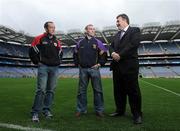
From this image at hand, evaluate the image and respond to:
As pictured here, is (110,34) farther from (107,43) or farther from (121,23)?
(121,23)

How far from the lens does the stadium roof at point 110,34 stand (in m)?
59.5

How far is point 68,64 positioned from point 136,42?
72.4 metres

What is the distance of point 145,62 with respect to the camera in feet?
236

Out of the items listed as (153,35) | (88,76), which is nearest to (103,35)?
(153,35)

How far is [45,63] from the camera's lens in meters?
6.18

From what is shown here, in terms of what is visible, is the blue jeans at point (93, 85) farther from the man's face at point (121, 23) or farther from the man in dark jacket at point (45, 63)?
the man's face at point (121, 23)

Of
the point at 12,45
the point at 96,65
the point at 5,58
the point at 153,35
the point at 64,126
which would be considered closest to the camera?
the point at 64,126

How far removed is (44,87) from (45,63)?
50 centimetres

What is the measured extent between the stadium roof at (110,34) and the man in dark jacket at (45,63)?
2101 inches

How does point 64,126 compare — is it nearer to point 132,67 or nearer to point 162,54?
point 132,67

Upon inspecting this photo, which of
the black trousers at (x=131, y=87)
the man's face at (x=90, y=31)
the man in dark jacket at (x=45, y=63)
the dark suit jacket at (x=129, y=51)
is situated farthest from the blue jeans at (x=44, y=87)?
the dark suit jacket at (x=129, y=51)

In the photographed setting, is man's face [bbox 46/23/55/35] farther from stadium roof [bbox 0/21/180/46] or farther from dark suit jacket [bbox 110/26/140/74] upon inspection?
stadium roof [bbox 0/21/180/46]

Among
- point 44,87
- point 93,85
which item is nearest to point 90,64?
point 93,85

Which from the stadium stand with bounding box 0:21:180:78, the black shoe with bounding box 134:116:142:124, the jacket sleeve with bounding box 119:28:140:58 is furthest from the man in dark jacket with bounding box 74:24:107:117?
the stadium stand with bounding box 0:21:180:78
